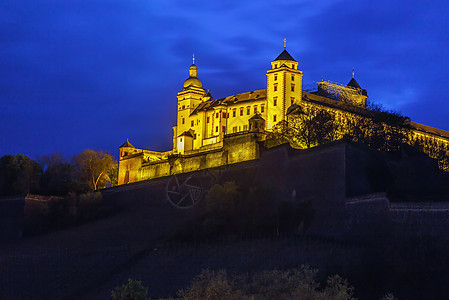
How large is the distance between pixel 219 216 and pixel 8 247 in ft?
71.2

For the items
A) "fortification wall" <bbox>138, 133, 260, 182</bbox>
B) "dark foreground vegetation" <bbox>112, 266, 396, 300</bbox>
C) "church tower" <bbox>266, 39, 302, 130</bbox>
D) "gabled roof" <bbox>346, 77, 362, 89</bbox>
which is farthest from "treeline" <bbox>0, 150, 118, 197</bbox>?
"dark foreground vegetation" <bbox>112, 266, 396, 300</bbox>

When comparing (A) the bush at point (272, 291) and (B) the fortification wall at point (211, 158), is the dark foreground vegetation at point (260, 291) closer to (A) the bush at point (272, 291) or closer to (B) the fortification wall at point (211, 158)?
(A) the bush at point (272, 291)

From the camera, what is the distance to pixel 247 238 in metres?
Result: 50.2

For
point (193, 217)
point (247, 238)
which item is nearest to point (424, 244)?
point (247, 238)

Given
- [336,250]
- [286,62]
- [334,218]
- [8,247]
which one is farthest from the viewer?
[286,62]

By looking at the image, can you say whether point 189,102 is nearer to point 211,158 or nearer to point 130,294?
point 211,158

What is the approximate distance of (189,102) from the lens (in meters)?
89.1

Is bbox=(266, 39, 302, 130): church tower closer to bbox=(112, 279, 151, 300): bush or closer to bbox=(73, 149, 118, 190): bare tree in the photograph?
bbox=(73, 149, 118, 190): bare tree

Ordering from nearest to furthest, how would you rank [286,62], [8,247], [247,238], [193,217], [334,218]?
[334,218]
[247,238]
[193,217]
[8,247]
[286,62]

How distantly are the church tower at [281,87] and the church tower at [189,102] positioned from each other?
11.0 meters

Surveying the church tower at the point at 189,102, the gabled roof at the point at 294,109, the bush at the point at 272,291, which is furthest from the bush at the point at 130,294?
the church tower at the point at 189,102

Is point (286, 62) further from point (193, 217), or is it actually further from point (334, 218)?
point (334, 218)

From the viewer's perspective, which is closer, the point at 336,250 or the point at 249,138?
the point at 336,250

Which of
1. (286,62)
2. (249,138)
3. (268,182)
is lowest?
(268,182)
